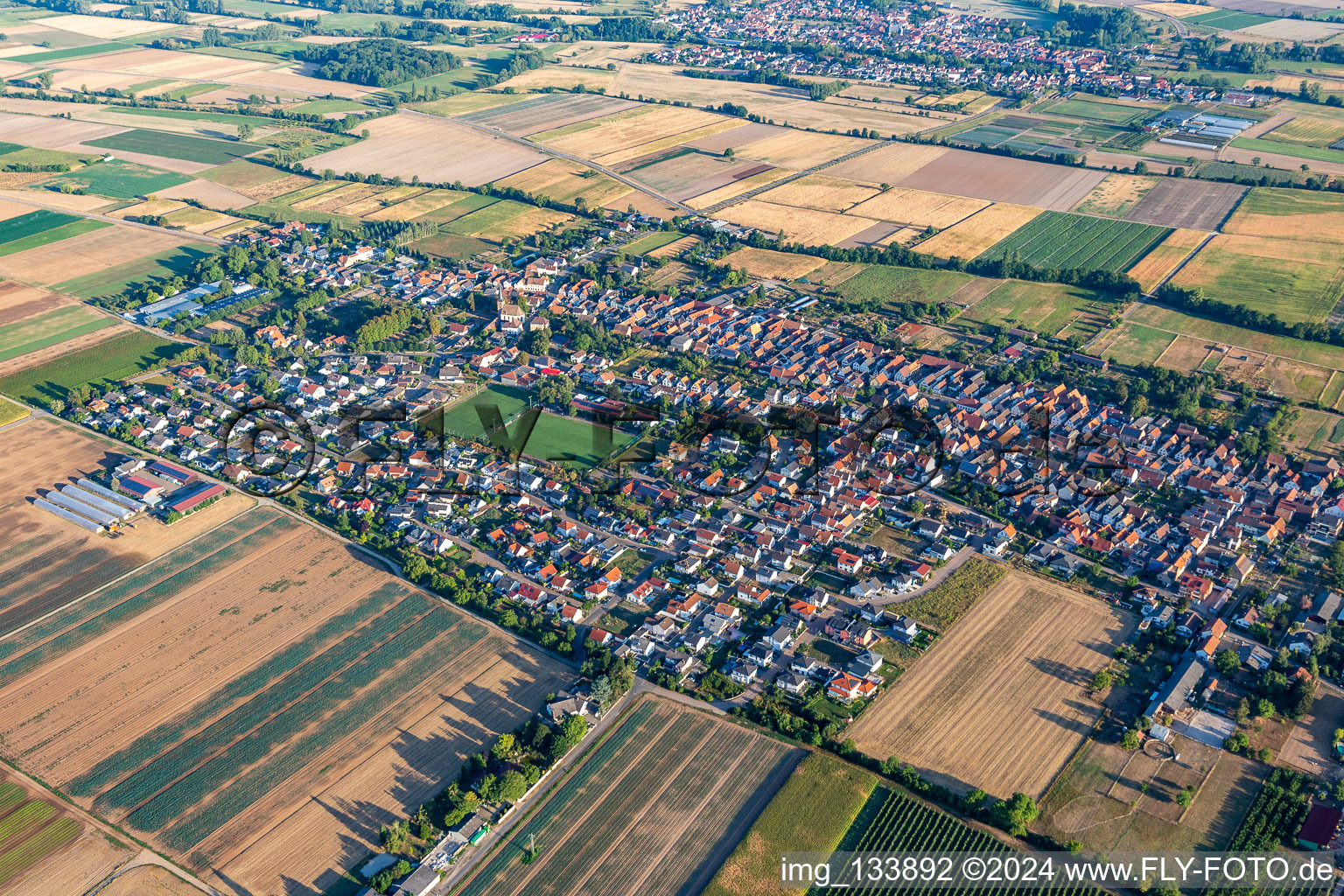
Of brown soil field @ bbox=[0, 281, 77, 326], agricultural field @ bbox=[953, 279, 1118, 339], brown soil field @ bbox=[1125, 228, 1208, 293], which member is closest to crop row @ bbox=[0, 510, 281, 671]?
brown soil field @ bbox=[0, 281, 77, 326]

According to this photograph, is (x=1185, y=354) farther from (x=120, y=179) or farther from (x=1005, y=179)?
(x=120, y=179)

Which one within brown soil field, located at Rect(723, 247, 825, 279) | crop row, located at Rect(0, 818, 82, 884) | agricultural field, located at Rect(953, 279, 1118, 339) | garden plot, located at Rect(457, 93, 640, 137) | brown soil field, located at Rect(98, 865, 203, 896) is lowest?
crop row, located at Rect(0, 818, 82, 884)

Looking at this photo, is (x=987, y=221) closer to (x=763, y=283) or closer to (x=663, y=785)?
(x=763, y=283)

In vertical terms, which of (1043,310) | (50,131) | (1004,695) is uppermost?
(1043,310)

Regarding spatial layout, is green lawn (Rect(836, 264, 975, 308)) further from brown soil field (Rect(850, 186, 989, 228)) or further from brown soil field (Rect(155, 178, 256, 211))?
brown soil field (Rect(155, 178, 256, 211))

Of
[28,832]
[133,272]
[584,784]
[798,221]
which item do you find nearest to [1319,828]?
[584,784]

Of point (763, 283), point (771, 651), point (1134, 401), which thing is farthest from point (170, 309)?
point (1134, 401)
